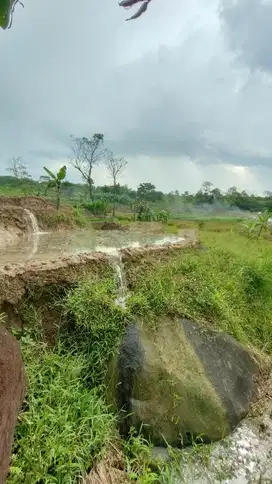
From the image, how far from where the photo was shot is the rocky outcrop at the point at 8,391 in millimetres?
2566

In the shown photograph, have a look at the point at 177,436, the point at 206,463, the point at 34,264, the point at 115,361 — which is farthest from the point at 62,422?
the point at 34,264

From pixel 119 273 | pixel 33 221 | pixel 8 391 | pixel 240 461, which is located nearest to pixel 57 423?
pixel 8 391

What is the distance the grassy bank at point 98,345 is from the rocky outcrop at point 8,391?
11.3 inches

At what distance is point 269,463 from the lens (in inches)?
148

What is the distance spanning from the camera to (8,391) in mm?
2705

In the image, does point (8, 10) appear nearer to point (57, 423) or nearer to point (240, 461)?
point (57, 423)

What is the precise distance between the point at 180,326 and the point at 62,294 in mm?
1275

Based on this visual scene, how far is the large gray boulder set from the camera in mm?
3732

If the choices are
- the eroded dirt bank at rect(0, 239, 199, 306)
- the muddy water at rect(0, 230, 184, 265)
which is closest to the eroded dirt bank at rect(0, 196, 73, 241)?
the muddy water at rect(0, 230, 184, 265)

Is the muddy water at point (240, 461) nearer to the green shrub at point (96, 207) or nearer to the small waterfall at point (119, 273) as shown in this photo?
the small waterfall at point (119, 273)

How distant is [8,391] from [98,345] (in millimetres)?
1442

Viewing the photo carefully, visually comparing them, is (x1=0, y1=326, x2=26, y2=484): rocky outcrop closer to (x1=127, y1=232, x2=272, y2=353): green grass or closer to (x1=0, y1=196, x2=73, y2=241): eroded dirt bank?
(x1=127, y1=232, x2=272, y2=353): green grass

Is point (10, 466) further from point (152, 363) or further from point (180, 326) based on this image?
point (180, 326)

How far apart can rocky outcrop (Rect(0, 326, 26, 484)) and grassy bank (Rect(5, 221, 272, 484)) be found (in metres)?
0.29
